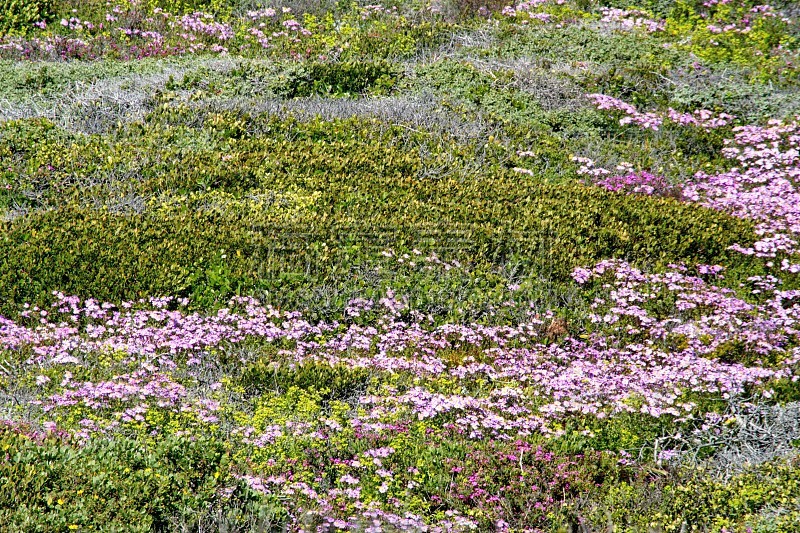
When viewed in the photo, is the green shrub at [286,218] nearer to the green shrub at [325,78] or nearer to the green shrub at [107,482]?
the green shrub at [325,78]

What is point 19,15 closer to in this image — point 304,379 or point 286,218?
point 286,218

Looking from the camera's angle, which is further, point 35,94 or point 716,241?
point 35,94

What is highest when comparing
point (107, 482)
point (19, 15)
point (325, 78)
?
point (19, 15)

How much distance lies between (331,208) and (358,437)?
4.79 m

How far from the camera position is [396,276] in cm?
1033

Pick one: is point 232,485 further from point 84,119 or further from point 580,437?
point 84,119

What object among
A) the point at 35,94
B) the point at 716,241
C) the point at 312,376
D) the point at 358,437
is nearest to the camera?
the point at 358,437

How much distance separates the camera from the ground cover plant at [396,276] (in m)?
6.66

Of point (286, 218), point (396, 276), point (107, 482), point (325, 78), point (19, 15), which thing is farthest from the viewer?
point (19, 15)

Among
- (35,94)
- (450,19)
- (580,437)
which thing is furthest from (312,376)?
(450,19)

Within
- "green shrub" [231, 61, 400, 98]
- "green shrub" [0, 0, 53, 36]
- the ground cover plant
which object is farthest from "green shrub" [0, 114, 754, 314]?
"green shrub" [0, 0, 53, 36]

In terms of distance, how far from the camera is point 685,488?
21.8 ft

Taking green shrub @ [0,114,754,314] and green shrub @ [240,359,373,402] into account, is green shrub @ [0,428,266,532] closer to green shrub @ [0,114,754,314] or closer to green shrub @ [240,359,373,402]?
green shrub @ [240,359,373,402]

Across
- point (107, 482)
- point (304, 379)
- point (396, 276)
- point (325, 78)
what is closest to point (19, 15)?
point (325, 78)
